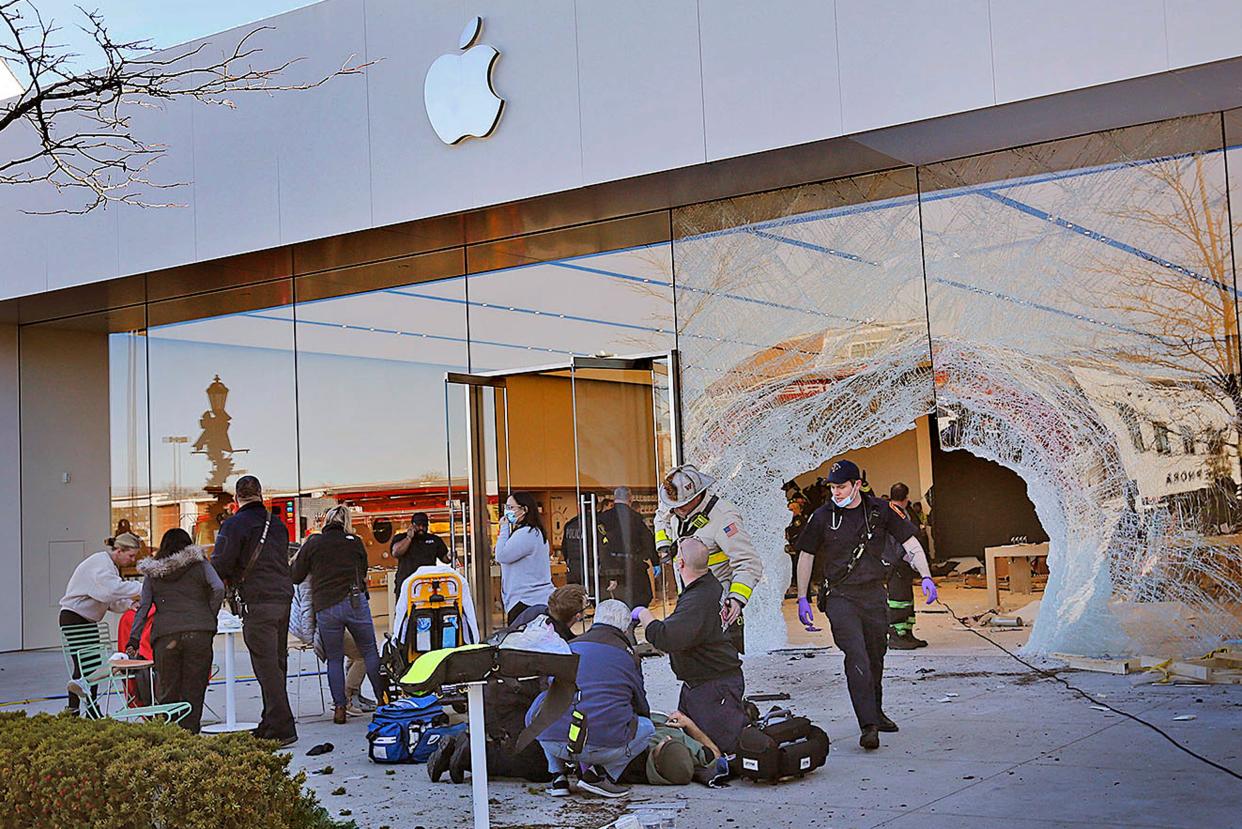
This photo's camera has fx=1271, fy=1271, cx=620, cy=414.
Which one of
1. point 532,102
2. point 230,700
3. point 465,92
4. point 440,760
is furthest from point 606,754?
point 465,92

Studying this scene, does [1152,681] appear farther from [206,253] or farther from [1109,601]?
[206,253]

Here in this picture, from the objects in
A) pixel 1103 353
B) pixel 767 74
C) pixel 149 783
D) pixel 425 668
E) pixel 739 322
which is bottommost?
pixel 149 783

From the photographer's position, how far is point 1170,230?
30.2ft

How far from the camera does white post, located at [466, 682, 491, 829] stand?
5699mm

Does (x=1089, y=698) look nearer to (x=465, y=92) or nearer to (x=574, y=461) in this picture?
(x=574, y=461)

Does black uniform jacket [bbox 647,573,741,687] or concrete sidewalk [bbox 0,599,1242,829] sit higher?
black uniform jacket [bbox 647,573,741,687]

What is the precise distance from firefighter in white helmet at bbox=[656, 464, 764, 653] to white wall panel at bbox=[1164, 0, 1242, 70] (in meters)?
4.05

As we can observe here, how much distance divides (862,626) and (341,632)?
4100 mm

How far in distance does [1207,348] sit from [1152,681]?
95.0 inches

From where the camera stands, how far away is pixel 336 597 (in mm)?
9930

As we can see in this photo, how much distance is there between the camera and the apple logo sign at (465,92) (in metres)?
10.6

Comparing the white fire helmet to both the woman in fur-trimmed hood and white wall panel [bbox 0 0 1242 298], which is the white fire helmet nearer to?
white wall panel [bbox 0 0 1242 298]

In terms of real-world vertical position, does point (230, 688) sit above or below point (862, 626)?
below

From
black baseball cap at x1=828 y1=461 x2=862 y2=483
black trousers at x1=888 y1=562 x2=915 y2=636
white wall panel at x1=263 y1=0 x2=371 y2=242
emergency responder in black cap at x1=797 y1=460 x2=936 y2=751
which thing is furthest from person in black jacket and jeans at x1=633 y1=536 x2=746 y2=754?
white wall panel at x1=263 y1=0 x2=371 y2=242
